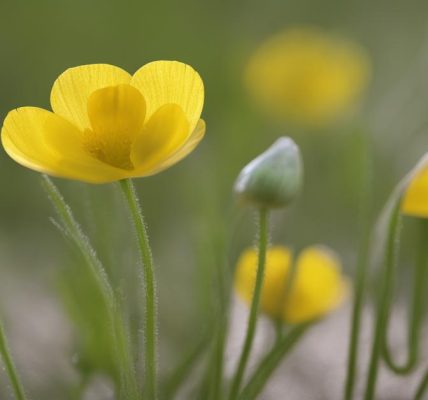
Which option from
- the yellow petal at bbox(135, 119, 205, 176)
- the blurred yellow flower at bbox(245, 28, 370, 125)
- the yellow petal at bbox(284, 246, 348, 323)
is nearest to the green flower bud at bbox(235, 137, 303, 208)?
the yellow petal at bbox(135, 119, 205, 176)

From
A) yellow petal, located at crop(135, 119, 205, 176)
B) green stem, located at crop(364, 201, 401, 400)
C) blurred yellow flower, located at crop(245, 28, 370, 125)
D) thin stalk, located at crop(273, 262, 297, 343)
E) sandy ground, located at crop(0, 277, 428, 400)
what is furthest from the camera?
blurred yellow flower, located at crop(245, 28, 370, 125)

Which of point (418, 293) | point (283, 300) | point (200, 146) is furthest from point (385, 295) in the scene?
point (200, 146)

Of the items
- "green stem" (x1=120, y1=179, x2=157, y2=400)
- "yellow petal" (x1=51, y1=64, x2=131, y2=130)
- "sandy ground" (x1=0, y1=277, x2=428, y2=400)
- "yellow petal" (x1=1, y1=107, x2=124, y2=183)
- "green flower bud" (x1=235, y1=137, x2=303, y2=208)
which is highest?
"yellow petal" (x1=51, y1=64, x2=131, y2=130)

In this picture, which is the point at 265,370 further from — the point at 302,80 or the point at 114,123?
the point at 302,80

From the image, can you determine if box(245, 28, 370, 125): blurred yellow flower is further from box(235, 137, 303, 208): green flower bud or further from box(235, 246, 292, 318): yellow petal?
box(235, 137, 303, 208): green flower bud

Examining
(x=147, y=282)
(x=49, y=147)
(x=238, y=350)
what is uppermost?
(x=49, y=147)

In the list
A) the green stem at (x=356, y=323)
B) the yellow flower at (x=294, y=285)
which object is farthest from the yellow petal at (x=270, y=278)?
the green stem at (x=356, y=323)

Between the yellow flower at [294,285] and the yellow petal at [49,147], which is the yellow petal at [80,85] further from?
the yellow flower at [294,285]
